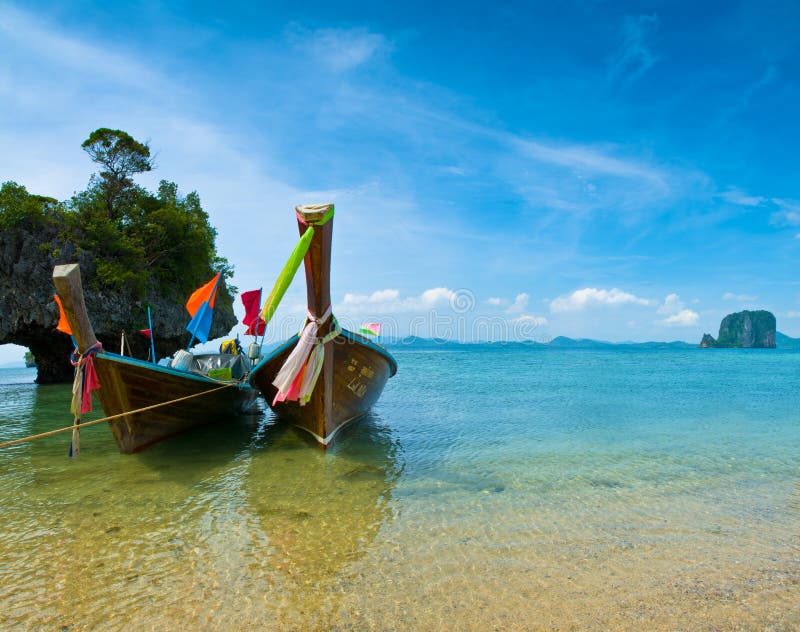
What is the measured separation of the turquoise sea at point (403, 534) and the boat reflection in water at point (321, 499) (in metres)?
0.04

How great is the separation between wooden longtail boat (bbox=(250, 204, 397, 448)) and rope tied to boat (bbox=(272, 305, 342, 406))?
58 millimetres

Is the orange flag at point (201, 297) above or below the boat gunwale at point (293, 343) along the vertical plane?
above

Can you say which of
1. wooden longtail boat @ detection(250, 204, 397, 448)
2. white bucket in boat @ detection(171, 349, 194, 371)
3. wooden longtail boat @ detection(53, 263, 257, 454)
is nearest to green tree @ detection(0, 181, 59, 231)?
white bucket in boat @ detection(171, 349, 194, 371)

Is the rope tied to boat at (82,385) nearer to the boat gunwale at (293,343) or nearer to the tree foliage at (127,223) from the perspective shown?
the boat gunwale at (293,343)

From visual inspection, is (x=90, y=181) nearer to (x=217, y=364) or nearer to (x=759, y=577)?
(x=217, y=364)

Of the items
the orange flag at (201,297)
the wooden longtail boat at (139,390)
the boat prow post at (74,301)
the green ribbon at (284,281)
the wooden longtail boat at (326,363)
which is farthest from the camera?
the orange flag at (201,297)

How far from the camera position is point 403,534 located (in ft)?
16.4

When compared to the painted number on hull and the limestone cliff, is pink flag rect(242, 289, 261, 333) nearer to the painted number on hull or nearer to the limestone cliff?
the painted number on hull

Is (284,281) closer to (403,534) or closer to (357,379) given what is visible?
(403,534)

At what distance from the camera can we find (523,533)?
5.03 m

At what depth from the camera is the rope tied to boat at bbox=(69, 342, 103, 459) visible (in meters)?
6.67

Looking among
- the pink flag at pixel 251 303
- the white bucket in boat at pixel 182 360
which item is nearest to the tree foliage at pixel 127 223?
the white bucket in boat at pixel 182 360

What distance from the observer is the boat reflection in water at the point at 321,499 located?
4476 millimetres

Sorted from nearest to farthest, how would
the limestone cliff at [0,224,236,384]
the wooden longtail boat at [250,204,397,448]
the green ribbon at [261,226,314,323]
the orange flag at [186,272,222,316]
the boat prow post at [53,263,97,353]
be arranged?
the green ribbon at [261,226,314,323] → the boat prow post at [53,263,97,353] → the wooden longtail boat at [250,204,397,448] → the orange flag at [186,272,222,316] → the limestone cliff at [0,224,236,384]
